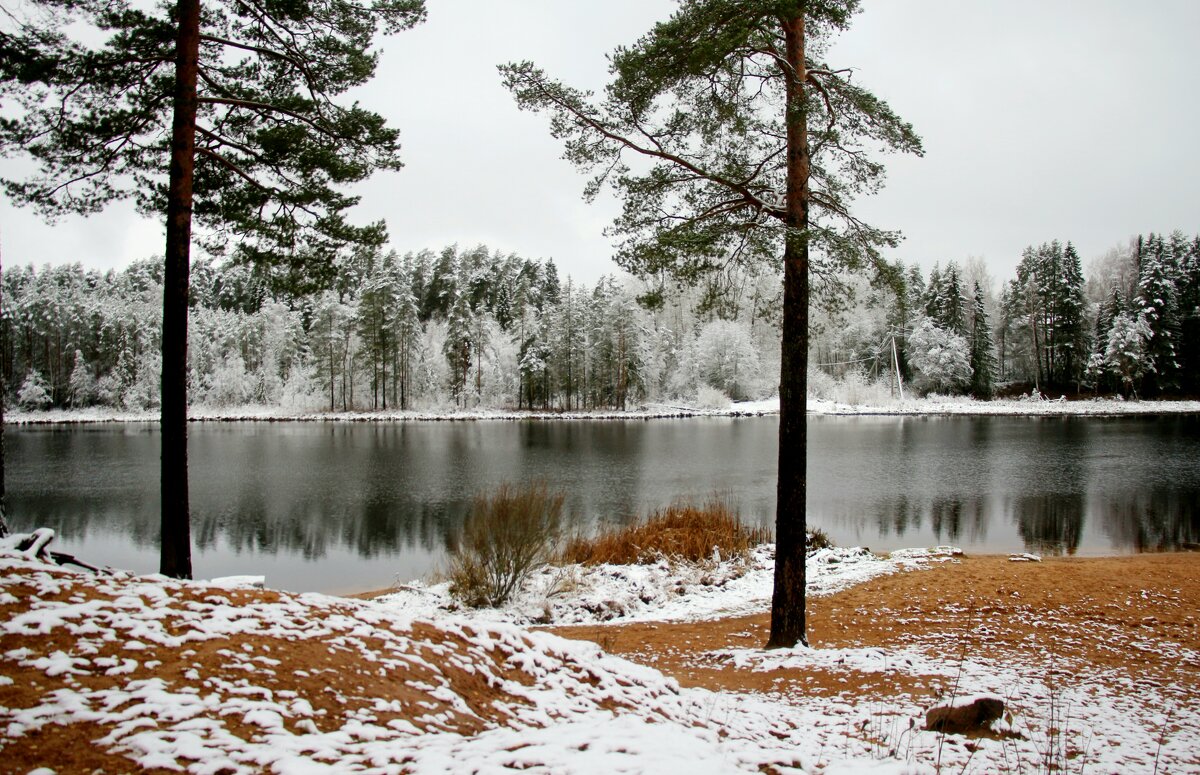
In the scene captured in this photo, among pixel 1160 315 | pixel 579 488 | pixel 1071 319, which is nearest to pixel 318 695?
pixel 579 488

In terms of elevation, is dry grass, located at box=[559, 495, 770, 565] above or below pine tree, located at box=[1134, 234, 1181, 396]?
below

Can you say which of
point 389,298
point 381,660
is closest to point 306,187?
point 381,660

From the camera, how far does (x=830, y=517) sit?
66.8ft

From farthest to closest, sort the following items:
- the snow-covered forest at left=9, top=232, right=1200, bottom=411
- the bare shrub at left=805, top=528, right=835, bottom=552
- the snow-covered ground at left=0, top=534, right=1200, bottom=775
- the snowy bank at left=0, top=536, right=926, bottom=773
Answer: the snow-covered forest at left=9, top=232, right=1200, bottom=411 < the bare shrub at left=805, top=528, right=835, bottom=552 < the snow-covered ground at left=0, top=534, right=1200, bottom=775 < the snowy bank at left=0, top=536, right=926, bottom=773

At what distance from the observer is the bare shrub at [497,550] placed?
11422 millimetres

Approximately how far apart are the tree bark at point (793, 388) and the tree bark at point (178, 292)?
23.5 ft

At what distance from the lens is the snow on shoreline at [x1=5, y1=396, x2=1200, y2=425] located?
57.5 m

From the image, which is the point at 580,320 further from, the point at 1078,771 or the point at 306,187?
the point at 1078,771

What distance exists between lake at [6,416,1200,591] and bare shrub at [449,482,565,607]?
3.89m

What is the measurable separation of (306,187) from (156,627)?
6572 mm

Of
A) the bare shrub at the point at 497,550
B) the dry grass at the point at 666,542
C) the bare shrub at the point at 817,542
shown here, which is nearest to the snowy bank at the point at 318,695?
the bare shrub at the point at 497,550

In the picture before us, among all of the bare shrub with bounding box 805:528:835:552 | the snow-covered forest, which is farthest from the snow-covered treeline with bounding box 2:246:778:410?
the bare shrub with bounding box 805:528:835:552

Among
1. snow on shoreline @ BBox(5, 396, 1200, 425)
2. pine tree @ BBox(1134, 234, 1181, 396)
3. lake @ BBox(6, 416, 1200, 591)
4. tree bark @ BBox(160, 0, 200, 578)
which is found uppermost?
pine tree @ BBox(1134, 234, 1181, 396)

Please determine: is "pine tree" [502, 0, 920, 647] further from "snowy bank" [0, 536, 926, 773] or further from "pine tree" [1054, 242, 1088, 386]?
"pine tree" [1054, 242, 1088, 386]
